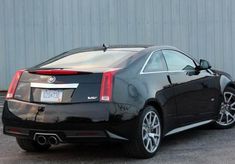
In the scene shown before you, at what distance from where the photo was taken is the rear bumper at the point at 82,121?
6.36m

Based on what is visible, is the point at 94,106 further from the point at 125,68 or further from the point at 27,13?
the point at 27,13

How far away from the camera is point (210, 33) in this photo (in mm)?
16875

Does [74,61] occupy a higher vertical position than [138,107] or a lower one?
higher

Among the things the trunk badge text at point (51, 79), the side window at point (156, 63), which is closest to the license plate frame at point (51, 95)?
the trunk badge text at point (51, 79)

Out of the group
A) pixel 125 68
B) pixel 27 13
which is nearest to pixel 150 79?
pixel 125 68

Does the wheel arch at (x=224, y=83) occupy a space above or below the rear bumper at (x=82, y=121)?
above

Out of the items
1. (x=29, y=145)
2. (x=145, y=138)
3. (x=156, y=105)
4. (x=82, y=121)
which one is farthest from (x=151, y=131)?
(x=29, y=145)

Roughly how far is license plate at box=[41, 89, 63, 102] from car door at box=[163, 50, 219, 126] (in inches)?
69.7

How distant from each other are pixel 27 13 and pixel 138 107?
9665 mm

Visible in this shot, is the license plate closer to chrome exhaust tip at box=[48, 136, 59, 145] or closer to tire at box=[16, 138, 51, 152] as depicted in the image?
chrome exhaust tip at box=[48, 136, 59, 145]

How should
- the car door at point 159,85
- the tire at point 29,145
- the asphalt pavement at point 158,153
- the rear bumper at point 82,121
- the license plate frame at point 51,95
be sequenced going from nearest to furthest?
the rear bumper at point 82,121 < the license plate frame at point 51,95 < the asphalt pavement at point 158,153 < the car door at point 159,85 < the tire at point 29,145

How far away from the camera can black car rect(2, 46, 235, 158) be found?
6.40 metres

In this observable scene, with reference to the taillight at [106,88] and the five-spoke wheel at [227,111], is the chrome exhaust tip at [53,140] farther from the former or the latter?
the five-spoke wheel at [227,111]

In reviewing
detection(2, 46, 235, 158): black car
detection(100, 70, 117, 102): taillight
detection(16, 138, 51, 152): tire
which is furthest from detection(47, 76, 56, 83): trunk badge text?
detection(16, 138, 51, 152): tire
